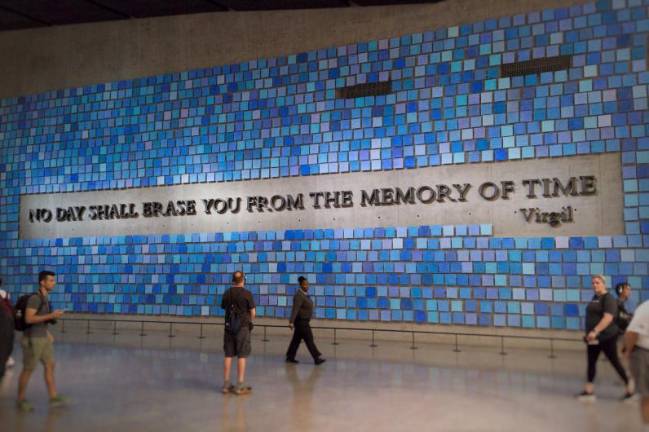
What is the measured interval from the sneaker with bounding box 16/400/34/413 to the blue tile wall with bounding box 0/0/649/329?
7899 millimetres

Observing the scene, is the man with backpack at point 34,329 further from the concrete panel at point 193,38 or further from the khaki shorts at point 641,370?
the concrete panel at point 193,38

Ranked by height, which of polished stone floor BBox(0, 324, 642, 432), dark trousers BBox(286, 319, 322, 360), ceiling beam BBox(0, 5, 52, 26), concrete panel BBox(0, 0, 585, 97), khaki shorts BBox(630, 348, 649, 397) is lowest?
polished stone floor BBox(0, 324, 642, 432)

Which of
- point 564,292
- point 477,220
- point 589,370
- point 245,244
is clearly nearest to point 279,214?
point 245,244

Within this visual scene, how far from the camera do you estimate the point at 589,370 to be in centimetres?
771

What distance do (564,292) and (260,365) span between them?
6.11 metres

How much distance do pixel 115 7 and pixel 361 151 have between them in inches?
316

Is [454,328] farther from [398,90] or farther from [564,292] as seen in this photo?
[398,90]

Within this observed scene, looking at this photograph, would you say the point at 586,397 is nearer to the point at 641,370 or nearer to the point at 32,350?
the point at 641,370

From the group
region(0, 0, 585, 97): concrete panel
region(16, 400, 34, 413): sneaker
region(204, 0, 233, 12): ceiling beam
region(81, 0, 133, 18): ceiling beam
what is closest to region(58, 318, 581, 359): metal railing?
region(0, 0, 585, 97): concrete panel

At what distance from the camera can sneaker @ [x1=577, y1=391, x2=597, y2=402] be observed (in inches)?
298

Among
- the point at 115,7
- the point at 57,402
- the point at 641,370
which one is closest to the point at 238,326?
the point at 57,402

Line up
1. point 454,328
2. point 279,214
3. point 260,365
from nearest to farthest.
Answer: point 260,365
point 454,328
point 279,214

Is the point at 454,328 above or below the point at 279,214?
below

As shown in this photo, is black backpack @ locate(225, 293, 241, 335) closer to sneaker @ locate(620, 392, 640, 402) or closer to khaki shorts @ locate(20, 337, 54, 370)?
khaki shorts @ locate(20, 337, 54, 370)
